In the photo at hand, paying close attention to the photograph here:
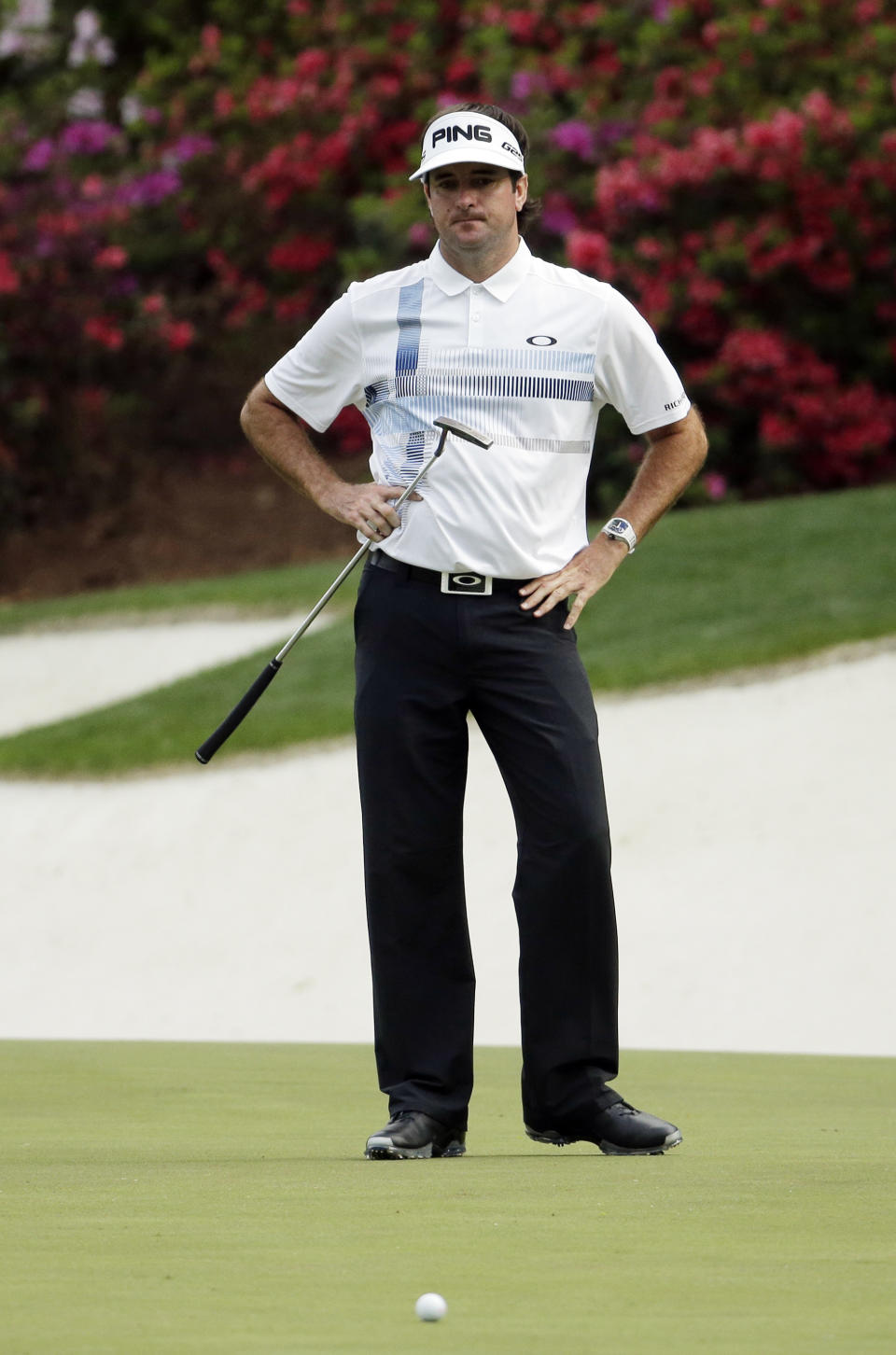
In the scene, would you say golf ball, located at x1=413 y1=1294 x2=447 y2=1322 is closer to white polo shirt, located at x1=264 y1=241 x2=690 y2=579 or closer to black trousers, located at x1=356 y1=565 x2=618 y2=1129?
black trousers, located at x1=356 y1=565 x2=618 y2=1129

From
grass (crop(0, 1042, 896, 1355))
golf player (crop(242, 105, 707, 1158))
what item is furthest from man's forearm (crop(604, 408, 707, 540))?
grass (crop(0, 1042, 896, 1355))

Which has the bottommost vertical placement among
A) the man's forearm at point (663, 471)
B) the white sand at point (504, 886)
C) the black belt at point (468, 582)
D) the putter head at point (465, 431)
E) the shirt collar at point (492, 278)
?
the white sand at point (504, 886)

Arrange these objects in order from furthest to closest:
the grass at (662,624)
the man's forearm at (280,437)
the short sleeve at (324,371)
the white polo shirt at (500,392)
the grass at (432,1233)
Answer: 1. the grass at (662,624)
2. the man's forearm at (280,437)
3. the short sleeve at (324,371)
4. the white polo shirt at (500,392)
5. the grass at (432,1233)

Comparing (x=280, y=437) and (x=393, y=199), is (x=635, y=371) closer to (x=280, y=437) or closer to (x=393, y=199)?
(x=280, y=437)

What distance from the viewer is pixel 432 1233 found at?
10.9 ft

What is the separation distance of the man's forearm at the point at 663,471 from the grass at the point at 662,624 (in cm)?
719

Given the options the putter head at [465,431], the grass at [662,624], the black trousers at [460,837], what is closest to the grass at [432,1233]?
the black trousers at [460,837]

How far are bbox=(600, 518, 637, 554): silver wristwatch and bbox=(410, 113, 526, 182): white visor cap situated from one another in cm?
68

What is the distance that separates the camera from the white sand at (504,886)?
9133 millimetres

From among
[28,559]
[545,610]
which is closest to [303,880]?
[545,610]

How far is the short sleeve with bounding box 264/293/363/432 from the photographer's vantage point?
4629mm

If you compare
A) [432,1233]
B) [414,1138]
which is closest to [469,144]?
[414,1138]

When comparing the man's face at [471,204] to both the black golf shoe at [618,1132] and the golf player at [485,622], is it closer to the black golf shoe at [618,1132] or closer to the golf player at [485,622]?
the golf player at [485,622]

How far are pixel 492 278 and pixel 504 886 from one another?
594 centimetres
